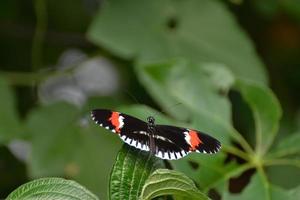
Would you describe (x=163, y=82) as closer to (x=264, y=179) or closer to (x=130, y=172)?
(x=264, y=179)

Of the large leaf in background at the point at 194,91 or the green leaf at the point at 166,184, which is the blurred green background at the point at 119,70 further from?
the green leaf at the point at 166,184

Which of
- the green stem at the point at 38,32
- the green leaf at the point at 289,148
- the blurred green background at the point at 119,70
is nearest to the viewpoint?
the green leaf at the point at 289,148

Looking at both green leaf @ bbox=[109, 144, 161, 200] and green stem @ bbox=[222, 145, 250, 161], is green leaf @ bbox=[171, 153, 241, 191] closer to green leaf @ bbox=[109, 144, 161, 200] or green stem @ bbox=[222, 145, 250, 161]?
green stem @ bbox=[222, 145, 250, 161]

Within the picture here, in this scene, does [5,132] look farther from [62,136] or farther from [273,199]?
[273,199]

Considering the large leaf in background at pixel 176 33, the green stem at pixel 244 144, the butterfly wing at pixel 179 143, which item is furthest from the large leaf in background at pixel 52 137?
the butterfly wing at pixel 179 143

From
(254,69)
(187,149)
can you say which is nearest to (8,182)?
(254,69)

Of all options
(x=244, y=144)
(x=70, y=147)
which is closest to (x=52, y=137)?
(x=70, y=147)
